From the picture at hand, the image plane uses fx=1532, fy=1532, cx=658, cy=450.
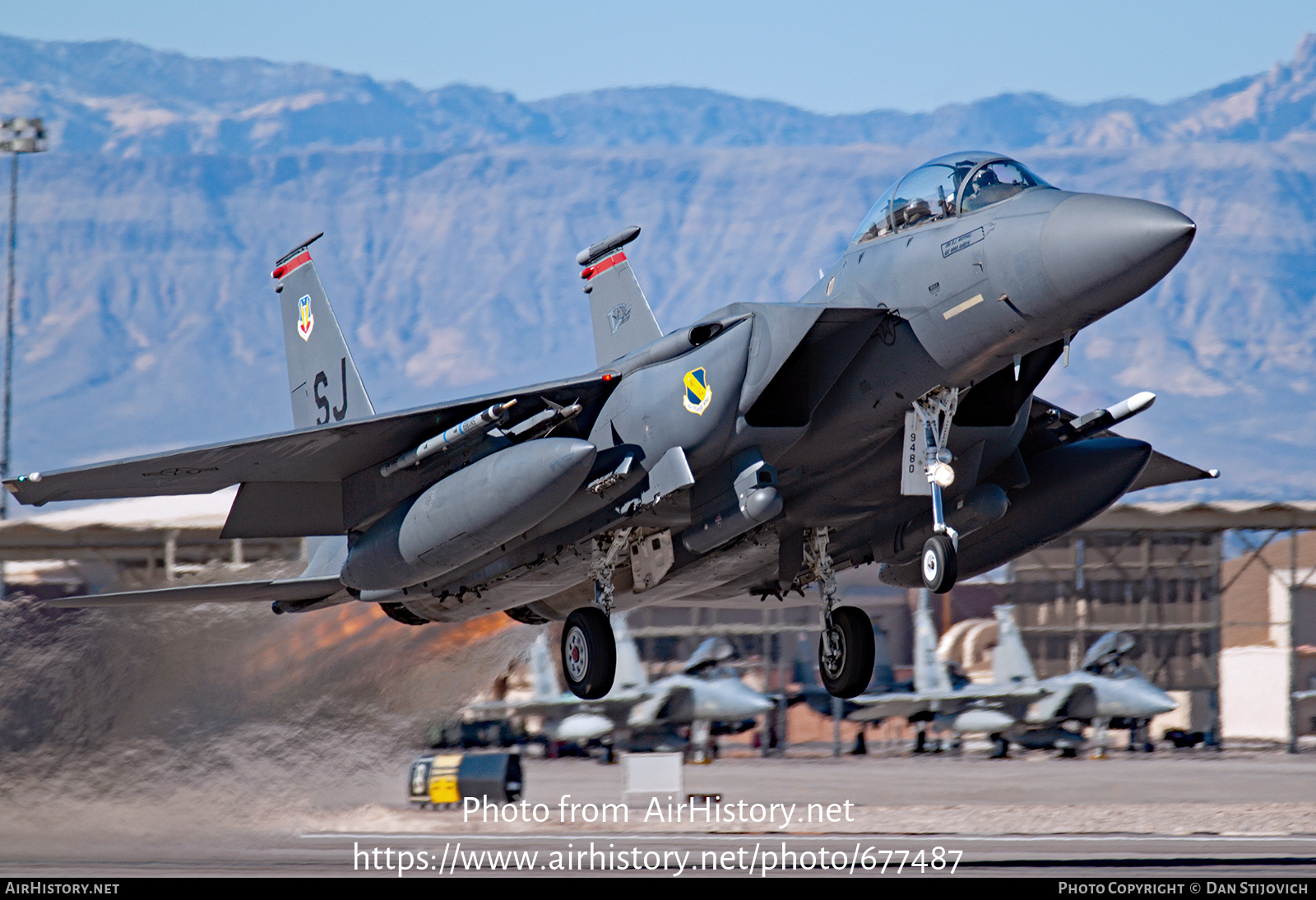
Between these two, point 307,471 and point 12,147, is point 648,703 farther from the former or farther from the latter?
point 12,147

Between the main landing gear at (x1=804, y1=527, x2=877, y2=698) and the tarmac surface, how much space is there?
3.75m

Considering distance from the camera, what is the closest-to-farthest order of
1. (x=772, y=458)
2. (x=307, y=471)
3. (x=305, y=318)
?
(x=772, y=458) < (x=307, y=471) < (x=305, y=318)

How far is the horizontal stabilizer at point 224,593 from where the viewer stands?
49.3 feet

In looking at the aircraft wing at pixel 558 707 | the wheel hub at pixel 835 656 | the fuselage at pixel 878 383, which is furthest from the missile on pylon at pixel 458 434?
the aircraft wing at pixel 558 707

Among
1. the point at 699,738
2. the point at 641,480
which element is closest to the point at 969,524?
the point at 641,480

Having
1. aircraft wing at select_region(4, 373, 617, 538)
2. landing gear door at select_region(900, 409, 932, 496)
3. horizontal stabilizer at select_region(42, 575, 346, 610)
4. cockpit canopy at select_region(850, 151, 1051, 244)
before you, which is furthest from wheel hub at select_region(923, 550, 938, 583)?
horizontal stabilizer at select_region(42, 575, 346, 610)

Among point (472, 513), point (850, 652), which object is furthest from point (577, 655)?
point (850, 652)

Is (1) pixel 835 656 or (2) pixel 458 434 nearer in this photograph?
(2) pixel 458 434

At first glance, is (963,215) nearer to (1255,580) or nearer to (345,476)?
(345,476)

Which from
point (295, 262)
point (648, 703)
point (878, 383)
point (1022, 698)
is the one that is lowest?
point (648, 703)

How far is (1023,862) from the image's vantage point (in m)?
17.6

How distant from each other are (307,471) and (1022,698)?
24317 mm

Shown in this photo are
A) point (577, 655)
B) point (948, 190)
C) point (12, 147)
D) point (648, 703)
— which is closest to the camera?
point (948, 190)

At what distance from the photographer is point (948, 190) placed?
37.9ft
